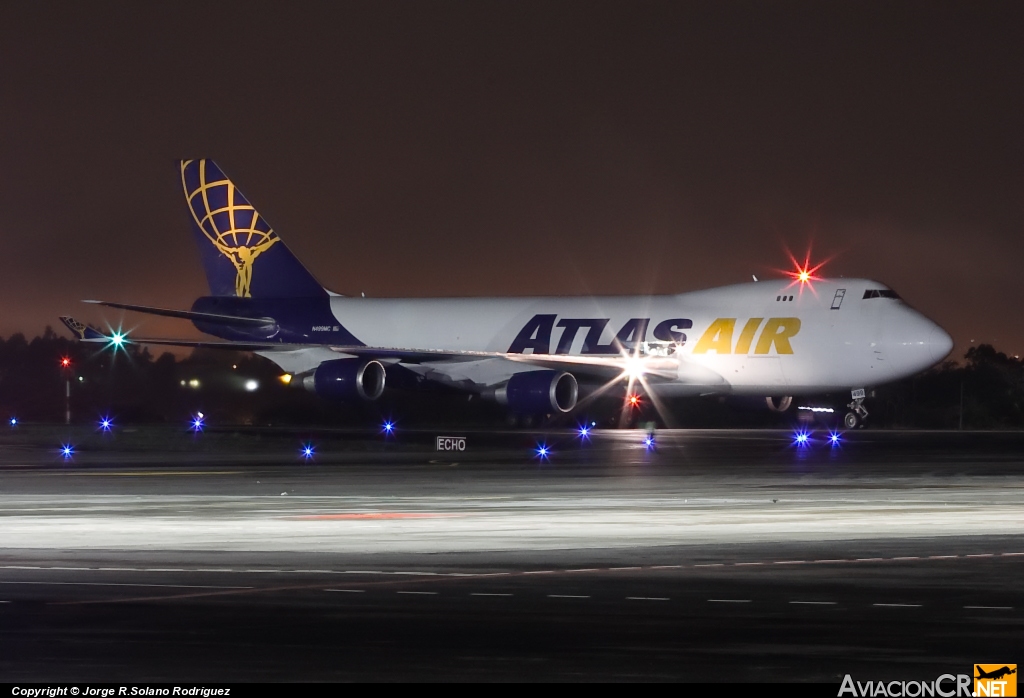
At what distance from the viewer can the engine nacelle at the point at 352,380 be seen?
53906 millimetres

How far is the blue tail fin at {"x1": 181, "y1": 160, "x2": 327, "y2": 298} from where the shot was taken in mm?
65812

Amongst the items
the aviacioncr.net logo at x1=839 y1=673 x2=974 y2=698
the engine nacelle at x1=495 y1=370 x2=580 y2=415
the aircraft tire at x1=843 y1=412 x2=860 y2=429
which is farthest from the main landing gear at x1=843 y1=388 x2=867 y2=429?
the aviacioncr.net logo at x1=839 y1=673 x2=974 y2=698

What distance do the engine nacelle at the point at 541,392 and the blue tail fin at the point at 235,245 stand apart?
16973 mm

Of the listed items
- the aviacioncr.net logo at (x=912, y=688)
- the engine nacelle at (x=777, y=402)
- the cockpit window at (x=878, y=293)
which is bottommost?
the aviacioncr.net logo at (x=912, y=688)

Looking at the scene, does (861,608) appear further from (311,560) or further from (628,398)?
(628,398)

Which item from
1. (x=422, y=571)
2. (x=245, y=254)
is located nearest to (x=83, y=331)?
(x=245, y=254)

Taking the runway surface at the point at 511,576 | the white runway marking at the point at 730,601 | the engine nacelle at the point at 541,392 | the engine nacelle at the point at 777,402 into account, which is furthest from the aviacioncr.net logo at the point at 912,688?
the engine nacelle at the point at 777,402

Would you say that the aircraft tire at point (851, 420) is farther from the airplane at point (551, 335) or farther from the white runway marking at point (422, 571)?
the white runway marking at point (422, 571)

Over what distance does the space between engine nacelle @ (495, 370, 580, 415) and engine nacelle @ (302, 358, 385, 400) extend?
5112 millimetres

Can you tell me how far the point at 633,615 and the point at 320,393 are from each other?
43.3m

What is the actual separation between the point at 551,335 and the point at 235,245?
16380mm

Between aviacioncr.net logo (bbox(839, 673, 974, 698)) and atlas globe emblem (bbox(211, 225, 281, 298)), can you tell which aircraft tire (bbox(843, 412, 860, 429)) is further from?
aviacioncr.net logo (bbox(839, 673, 974, 698))

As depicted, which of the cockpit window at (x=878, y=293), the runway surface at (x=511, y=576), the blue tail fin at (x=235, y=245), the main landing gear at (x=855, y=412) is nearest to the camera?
the runway surface at (x=511, y=576)

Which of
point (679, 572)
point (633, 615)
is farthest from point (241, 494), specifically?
point (633, 615)
